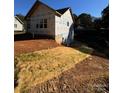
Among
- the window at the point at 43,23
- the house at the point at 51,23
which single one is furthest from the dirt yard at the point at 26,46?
the window at the point at 43,23

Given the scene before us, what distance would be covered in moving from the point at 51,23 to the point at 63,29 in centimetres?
46

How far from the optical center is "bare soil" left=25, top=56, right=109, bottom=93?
1.81 m

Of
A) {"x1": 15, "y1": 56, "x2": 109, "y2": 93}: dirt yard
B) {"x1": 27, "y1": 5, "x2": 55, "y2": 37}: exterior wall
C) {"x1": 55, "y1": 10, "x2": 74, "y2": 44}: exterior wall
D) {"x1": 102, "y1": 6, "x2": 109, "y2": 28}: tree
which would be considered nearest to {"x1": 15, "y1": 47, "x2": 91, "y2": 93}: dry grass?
{"x1": 15, "y1": 56, "x2": 109, "y2": 93}: dirt yard

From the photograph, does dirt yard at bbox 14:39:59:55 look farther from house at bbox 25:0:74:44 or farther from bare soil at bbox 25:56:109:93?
house at bbox 25:0:74:44

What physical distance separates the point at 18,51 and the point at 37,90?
3.38ft

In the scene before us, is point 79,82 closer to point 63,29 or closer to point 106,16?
point 106,16

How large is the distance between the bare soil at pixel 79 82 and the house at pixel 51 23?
2490mm

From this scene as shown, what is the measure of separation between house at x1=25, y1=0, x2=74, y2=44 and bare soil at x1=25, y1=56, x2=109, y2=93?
2490mm

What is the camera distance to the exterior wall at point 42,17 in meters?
4.87
